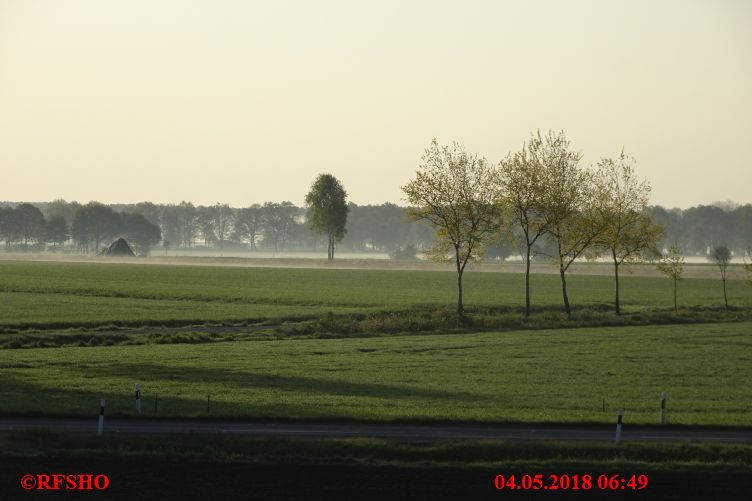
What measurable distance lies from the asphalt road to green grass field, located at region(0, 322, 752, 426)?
0.84 m

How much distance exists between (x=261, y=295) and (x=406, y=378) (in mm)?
57231

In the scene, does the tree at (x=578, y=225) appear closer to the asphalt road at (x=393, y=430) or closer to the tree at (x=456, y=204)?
the tree at (x=456, y=204)

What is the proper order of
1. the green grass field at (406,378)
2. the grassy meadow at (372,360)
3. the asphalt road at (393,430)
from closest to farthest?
the asphalt road at (393,430)
the green grass field at (406,378)
the grassy meadow at (372,360)

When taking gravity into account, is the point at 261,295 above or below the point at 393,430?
above

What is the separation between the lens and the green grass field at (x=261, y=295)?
2963 inches

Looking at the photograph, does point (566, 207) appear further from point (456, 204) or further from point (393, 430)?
point (393, 430)

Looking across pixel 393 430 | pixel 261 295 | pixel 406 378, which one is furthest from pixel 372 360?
pixel 261 295

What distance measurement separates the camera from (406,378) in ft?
139

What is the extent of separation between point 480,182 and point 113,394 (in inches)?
1787

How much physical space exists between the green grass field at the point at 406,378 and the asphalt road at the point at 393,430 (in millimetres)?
837
